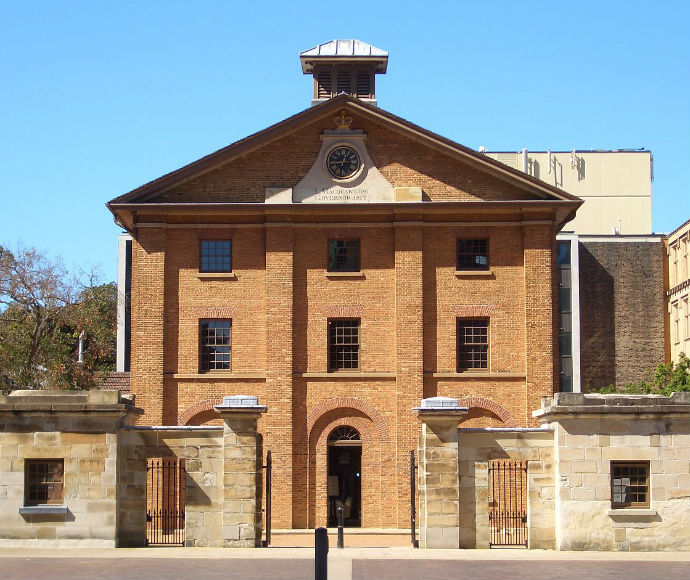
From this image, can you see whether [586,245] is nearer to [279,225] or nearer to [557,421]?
[279,225]

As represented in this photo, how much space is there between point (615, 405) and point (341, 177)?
14167 millimetres

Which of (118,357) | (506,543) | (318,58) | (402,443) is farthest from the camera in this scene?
(118,357)

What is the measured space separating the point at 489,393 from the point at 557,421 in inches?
402

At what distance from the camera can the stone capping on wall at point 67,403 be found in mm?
24672

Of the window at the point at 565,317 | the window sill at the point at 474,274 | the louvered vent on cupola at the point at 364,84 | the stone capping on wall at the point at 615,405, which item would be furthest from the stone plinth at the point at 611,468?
the window at the point at 565,317

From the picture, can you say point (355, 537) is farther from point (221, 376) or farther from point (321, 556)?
point (321, 556)

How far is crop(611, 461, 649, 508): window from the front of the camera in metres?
24.8

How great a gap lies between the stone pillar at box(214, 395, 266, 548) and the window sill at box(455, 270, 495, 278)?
12463 mm

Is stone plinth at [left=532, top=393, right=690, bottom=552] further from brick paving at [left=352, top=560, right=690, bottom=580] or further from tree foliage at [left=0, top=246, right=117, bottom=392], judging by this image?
tree foliage at [left=0, top=246, right=117, bottom=392]

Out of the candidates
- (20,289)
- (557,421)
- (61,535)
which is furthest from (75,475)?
(20,289)

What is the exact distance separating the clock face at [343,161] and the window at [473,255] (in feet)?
13.3

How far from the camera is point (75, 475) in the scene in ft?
81.3

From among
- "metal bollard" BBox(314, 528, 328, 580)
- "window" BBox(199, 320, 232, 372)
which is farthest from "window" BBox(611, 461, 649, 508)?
"window" BBox(199, 320, 232, 372)

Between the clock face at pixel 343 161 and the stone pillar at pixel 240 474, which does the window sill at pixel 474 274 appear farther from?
the stone pillar at pixel 240 474
